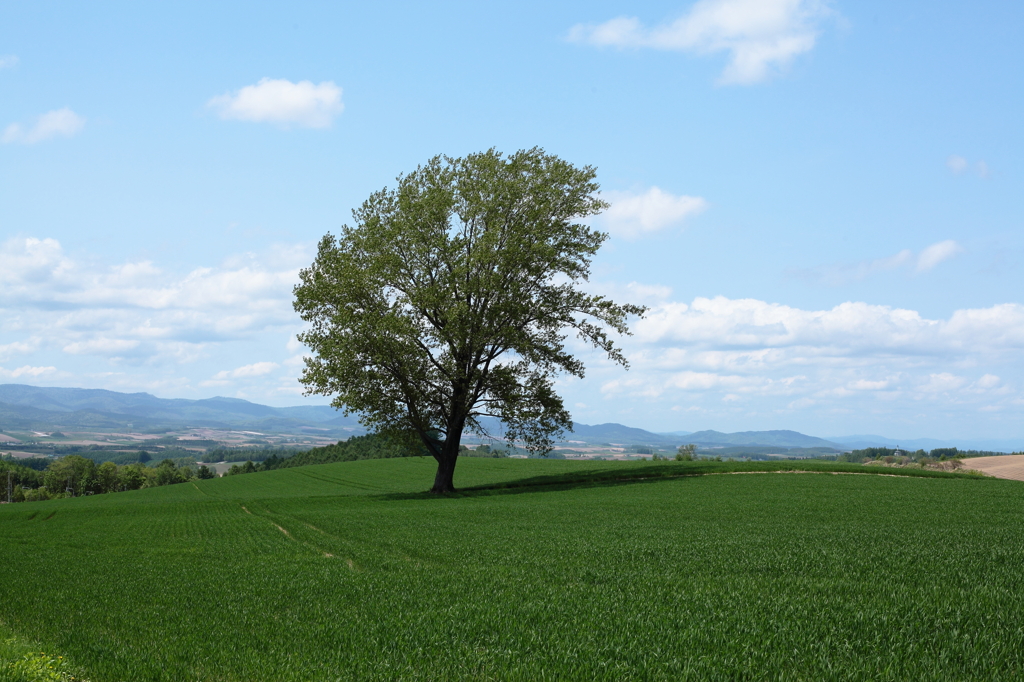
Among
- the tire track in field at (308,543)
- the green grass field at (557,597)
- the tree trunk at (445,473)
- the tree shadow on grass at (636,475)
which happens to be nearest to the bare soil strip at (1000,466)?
the tree shadow on grass at (636,475)

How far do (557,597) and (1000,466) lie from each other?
83606mm

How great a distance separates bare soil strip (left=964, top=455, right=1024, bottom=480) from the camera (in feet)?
231

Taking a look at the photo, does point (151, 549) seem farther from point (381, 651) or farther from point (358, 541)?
point (381, 651)

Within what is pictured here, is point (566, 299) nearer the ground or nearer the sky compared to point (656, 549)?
nearer the sky

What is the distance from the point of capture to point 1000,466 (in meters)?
76.4

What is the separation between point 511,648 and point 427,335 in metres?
34.1

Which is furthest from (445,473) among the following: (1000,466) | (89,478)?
(89,478)

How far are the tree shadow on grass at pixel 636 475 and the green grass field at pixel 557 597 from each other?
17.8m

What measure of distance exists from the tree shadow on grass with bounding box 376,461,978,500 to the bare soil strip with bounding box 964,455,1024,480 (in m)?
21.5

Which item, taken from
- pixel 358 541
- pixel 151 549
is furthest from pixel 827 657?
pixel 151 549

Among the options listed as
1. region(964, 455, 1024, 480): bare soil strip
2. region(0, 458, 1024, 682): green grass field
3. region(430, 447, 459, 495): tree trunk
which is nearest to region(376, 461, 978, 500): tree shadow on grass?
region(430, 447, 459, 495): tree trunk

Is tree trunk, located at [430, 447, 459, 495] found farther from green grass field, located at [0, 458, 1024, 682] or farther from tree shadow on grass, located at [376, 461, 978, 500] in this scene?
green grass field, located at [0, 458, 1024, 682]

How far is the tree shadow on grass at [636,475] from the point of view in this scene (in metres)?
49.1

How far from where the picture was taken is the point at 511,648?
34.5ft
